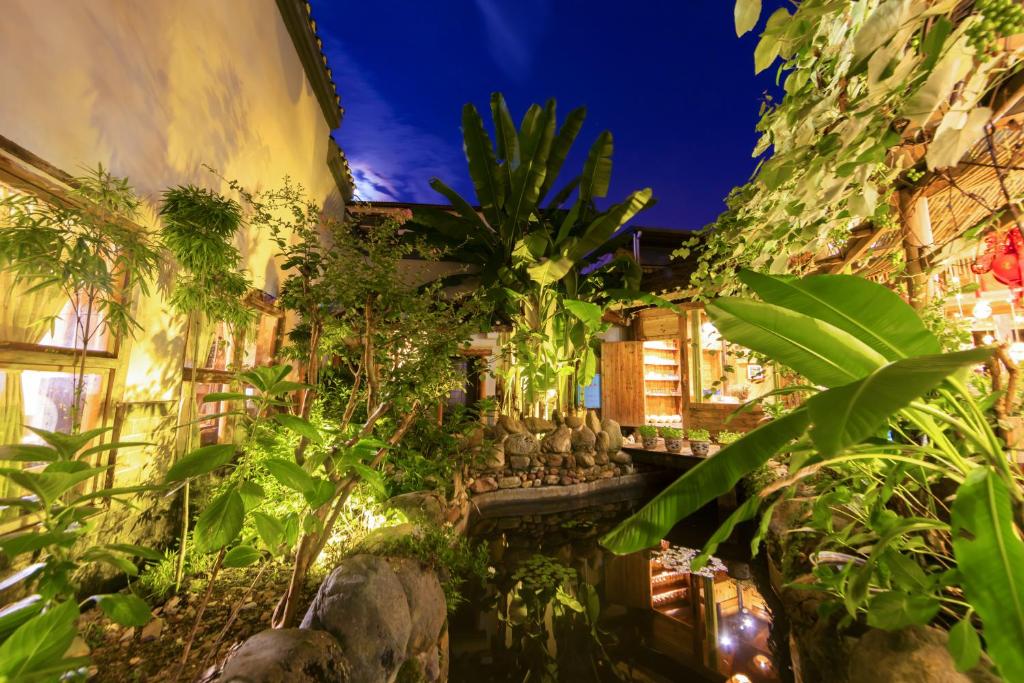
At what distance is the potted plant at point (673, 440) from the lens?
17.9 ft

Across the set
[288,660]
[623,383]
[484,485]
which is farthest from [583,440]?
[288,660]

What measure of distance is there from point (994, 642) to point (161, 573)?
119 inches

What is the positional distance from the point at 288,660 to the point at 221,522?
0.72 m

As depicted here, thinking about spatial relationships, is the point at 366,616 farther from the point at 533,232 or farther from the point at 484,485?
the point at 533,232

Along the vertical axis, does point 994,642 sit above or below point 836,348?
below

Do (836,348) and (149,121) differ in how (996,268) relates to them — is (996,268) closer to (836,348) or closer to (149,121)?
(836,348)

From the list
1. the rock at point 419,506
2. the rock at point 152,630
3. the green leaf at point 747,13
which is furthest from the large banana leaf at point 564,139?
the rock at point 152,630

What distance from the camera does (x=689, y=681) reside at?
74.4 inches

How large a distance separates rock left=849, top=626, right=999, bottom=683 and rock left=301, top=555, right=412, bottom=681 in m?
1.73

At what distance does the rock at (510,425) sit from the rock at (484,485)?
620mm

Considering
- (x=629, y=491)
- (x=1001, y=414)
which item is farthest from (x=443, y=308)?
(x=629, y=491)

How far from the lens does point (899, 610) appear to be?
0.80m

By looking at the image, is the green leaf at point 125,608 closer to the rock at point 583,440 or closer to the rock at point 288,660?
the rock at point 288,660

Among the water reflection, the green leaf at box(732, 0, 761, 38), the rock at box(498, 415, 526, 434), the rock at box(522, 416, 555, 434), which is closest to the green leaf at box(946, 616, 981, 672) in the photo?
the water reflection
